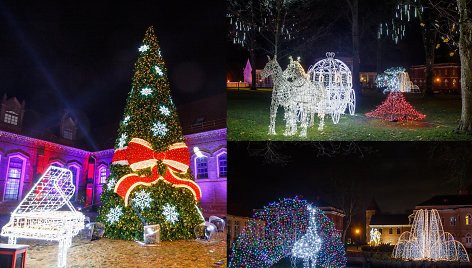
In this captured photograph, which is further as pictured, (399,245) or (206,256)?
(399,245)

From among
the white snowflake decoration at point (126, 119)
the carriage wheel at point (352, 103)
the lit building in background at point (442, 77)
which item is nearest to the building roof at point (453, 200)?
the lit building in background at point (442, 77)

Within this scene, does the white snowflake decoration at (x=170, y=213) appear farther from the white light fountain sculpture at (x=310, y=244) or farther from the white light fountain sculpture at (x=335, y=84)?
the white light fountain sculpture at (x=335, y=84)

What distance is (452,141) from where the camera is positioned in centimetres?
689

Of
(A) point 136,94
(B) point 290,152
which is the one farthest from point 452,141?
(A) point 136,94

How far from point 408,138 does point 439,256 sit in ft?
17.5

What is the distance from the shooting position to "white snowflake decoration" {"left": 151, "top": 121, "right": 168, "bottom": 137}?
366 inches

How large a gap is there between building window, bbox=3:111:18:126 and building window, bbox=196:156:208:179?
7.84 meters

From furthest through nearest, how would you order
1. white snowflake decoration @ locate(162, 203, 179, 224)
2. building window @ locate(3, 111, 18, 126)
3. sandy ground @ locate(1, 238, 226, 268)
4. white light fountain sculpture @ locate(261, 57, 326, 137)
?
building window @ locate(3, 111, 18, 126) < white snowflake decoration @ locate(162, 203, 179, 224) < white light fountain sculpture @ locate(261, 57, 326, 137) < sandy ground @ locate(1, 238, 226, 268)

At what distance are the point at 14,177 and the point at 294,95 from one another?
557 inches

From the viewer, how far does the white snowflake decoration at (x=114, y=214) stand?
9031 millimetres

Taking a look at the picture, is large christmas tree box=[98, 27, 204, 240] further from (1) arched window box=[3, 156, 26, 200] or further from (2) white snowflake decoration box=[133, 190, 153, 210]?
(1) arched window box=[3, 156, 26, 200]

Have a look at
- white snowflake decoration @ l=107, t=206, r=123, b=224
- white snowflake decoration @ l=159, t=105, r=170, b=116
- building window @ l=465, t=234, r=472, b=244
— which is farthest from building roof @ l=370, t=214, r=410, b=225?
white snowflake decoration @ l=107, t=206, r=123, b=224

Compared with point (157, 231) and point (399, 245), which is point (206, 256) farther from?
point (399, 245)

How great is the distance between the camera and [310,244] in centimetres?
754
